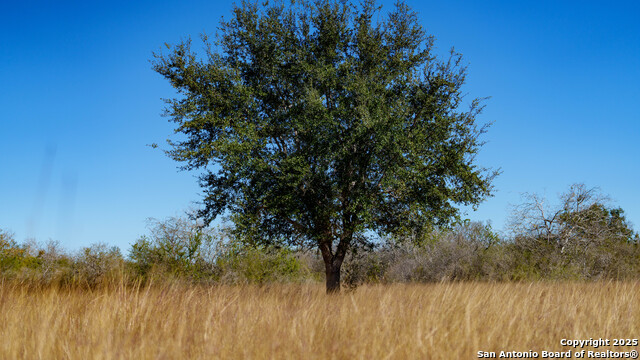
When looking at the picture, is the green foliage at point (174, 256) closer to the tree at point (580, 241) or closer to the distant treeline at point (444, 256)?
the distant treeline at point (444, 256)

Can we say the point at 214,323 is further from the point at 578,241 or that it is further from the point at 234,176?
the point at 578,241

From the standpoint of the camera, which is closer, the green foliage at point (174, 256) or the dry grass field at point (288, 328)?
the dry grass field at point (288, 328)

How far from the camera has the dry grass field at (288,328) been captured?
5.30 meters

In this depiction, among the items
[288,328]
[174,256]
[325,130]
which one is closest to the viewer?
[288,328]

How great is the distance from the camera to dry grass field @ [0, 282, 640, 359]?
5.30m

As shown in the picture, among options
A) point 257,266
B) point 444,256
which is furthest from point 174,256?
point 444,256

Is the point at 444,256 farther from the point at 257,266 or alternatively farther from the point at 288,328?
the point at 288,328

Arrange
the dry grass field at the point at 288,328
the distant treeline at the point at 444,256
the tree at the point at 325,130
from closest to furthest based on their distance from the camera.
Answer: the dry grass field at the point at 288,328
the tree at the point at 325,130
the distant treeline at the point at 444,256

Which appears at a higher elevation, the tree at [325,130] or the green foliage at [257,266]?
the tree at [325,130]

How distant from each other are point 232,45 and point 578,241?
26.5 m

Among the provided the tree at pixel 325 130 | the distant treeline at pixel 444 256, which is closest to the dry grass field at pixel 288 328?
the tree at pixel 325 130

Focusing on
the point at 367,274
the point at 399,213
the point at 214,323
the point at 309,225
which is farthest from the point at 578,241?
the point at 214,323

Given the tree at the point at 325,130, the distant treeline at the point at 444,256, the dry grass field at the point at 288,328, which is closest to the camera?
the dry grass field at the point at 288,328

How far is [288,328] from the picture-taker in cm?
608
